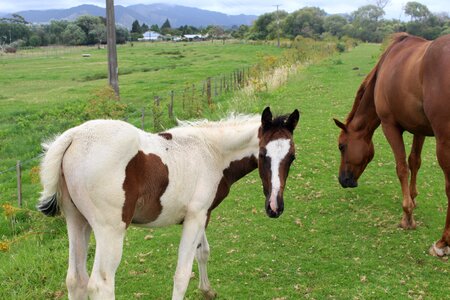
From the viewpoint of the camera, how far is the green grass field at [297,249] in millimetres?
4711

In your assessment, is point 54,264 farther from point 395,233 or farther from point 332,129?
point 332,129

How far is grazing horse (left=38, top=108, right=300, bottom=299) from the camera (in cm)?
335

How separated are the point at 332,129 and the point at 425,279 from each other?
704cm

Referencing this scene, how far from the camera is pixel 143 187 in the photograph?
11.8 ft

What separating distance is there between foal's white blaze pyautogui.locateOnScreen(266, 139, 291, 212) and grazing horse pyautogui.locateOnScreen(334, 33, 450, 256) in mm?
2219

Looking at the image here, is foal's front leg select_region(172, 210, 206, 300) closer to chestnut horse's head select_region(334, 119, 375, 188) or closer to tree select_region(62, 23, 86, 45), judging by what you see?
chestnut horse's head select_region(334, 119, 375, 188)

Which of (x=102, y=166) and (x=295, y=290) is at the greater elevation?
(x=102, y=166)

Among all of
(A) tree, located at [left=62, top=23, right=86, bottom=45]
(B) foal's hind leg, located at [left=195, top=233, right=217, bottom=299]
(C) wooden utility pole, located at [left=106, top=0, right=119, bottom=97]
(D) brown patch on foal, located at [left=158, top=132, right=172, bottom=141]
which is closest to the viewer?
(D) brown patch on foal, located at [left=158, top=132, right=172, bottom=141]

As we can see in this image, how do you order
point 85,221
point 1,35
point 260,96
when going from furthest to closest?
point 1,35 < point 260,96 < point 85,221

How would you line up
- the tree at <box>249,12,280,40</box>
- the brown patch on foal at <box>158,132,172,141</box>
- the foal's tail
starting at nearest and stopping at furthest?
the foal's tail, the brown patch on foal at <box>158,132,172,141</box>, the tree at <box>249,12,280,40</box>

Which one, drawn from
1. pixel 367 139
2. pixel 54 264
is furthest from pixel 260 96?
pixel 54 264

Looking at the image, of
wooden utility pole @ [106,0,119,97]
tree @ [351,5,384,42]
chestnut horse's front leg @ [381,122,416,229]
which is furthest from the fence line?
tree @ [351,5,384,42]

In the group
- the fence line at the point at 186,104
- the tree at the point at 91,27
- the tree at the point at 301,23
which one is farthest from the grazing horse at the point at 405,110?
the tree at the point at 91,27

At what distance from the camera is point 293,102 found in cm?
1527
